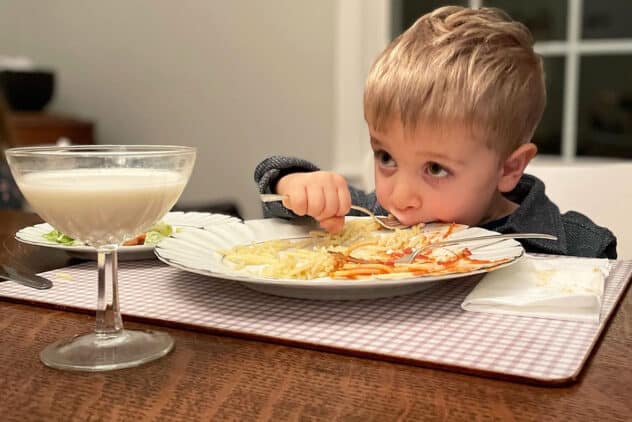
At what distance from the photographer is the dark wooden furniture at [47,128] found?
121 inches

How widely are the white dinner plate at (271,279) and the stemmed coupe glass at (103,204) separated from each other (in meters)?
0.11

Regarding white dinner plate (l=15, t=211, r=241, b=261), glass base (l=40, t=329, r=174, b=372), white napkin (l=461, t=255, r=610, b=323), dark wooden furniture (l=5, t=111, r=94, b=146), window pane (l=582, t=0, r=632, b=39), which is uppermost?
window pane (l=582, t=0, r=632, b=39)

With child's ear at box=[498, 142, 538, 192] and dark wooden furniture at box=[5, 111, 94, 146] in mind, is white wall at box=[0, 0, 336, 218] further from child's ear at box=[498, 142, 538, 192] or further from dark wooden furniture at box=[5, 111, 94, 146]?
child's ear at box=[498, 142, 538, 192]

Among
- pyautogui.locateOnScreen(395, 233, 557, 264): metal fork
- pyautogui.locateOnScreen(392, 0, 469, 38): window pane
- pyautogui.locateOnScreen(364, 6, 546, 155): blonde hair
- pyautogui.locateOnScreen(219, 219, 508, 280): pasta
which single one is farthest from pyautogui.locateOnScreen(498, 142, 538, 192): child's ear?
pyautogui.locateOnScreen(392, 0, 469, 38): window pane

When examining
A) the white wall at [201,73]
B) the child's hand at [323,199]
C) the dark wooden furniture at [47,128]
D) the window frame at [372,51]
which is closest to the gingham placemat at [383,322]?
the child's hand at [323,199]

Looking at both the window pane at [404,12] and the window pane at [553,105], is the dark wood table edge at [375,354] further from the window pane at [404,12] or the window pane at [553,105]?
the window pane at [404,12]

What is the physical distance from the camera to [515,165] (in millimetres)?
1236

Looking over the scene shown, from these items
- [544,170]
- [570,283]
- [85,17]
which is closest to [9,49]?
[85,17]

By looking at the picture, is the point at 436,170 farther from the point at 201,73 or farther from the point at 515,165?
the point at 201,73

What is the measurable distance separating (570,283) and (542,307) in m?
0.07

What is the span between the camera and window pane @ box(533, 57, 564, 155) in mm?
2729

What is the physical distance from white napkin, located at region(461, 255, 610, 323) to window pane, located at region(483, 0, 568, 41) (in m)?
2.06

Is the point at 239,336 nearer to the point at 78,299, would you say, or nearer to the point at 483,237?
the point at 78,299

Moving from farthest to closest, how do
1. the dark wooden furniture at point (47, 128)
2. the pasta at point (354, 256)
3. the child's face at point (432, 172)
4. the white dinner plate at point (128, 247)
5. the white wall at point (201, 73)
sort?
the dark wooden furniture at point (47, 128)
the white wall at point (201, 73)
the child's face at point (432, 172)
the white dinner plate at point (128, 247)
the pasta at point (354, 256)
